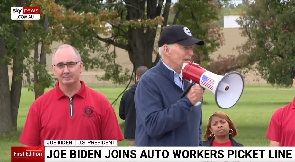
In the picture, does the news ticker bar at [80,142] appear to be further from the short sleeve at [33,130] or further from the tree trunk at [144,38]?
the tree trunk at [144,38]

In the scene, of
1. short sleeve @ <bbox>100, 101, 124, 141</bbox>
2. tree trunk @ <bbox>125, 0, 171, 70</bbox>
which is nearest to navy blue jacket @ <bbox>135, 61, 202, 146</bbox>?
short sleeve @ <bbox>100, 101, 124, 141</bbox>

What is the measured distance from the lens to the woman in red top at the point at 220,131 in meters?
8.61

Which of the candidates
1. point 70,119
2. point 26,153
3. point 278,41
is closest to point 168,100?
point 70,119

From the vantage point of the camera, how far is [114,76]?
3281 cm

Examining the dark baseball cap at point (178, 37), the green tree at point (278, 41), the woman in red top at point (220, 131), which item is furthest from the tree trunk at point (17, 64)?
the dark baseball cap at point (178, 37)

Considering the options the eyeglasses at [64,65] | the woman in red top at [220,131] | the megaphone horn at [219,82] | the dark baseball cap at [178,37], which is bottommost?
the woman in red top at [220,131]

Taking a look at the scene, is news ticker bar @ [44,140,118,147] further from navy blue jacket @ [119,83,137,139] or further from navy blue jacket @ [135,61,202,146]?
navy blue jacket @ [119,83,137,139]

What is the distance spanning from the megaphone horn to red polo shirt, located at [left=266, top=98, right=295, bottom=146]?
1.00 m

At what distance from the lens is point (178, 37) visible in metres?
5.95

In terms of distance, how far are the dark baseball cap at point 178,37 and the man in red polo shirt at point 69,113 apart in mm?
729

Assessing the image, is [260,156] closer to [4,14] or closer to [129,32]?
[4,14]

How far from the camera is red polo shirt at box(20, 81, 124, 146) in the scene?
6.20m

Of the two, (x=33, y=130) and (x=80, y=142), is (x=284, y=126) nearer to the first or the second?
(x=80, y=142)

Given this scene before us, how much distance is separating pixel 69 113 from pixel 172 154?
1.33 m
